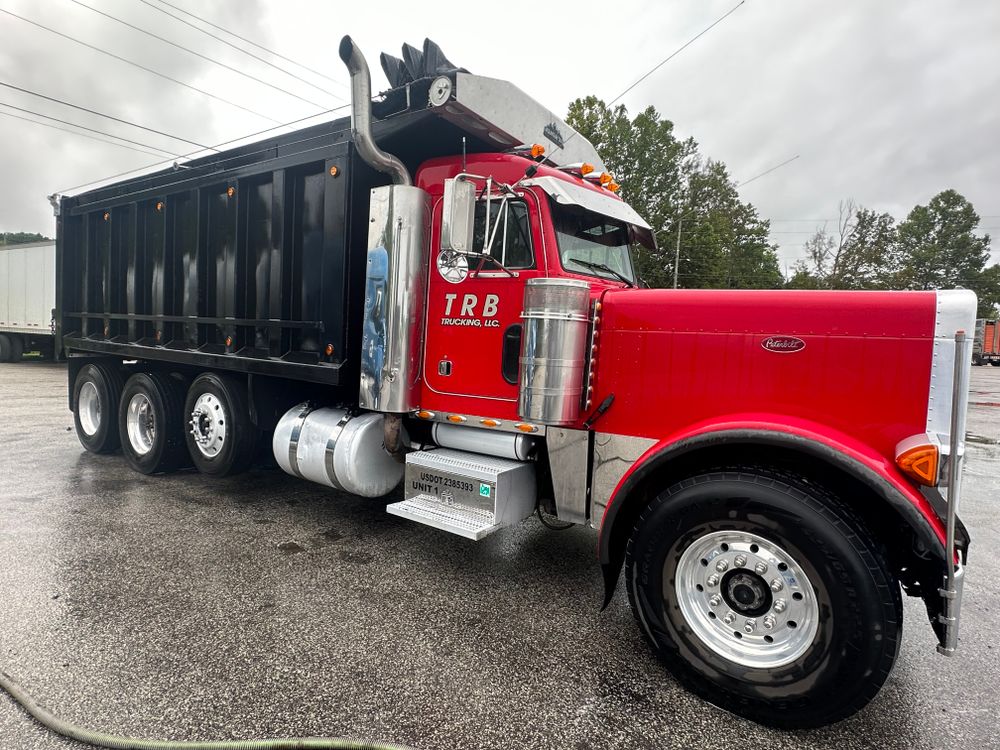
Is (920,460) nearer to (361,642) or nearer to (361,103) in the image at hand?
(361,642)

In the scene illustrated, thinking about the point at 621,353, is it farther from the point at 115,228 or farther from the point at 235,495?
the point at 115,228

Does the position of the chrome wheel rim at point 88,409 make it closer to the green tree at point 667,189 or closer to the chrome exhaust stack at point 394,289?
the chrome exhaust stack at point 394,289

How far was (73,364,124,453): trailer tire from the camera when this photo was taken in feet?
22.5

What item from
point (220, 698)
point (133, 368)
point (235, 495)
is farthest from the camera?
point (133, 368)

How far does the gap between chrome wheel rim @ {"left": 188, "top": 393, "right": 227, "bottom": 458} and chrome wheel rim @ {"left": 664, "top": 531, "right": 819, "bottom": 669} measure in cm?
451

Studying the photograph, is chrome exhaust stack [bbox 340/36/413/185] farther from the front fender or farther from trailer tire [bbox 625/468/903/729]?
trailer tire [bbox 625/468/903/729]

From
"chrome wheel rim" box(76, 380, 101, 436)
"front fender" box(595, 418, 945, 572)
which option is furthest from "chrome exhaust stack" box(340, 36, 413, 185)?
"chrome wheel rim" box(76, 380, 101, 436)

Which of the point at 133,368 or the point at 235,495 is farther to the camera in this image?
the point at 133,368

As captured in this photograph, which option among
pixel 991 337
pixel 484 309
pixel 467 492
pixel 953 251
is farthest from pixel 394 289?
pixel 953 251

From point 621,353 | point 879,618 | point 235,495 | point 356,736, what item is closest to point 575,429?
point 621,353

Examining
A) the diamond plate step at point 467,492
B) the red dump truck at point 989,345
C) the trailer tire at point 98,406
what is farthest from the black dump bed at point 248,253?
the red dump truck at point 989,345

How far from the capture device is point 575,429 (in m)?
3.41

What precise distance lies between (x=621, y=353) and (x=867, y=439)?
1.25 metres

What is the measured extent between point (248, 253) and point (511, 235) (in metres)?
2.73
